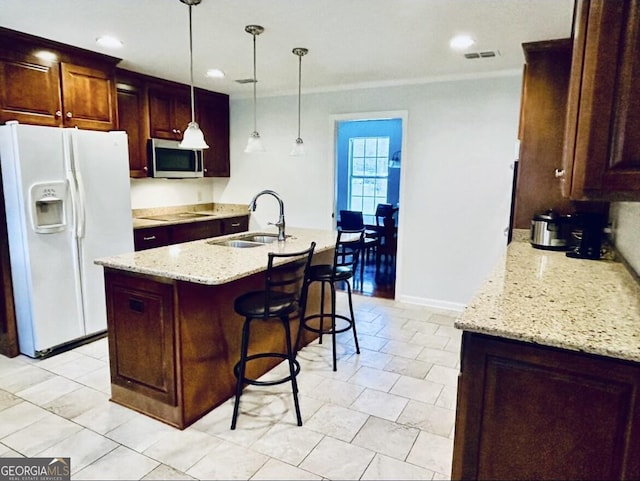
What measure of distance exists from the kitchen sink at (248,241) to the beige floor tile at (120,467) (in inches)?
59.0

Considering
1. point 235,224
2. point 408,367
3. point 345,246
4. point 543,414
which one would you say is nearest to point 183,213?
point 235,224

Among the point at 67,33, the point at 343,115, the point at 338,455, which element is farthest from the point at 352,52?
the point at 338,455

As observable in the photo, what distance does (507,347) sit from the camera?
1379mm

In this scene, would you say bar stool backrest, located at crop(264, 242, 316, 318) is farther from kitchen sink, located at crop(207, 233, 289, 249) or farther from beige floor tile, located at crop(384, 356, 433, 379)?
beige floor tile, located at crop(384, 356, 433, 379)

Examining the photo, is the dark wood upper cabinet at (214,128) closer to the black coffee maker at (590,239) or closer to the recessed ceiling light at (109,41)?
the recessed ceiling light at (109,41)

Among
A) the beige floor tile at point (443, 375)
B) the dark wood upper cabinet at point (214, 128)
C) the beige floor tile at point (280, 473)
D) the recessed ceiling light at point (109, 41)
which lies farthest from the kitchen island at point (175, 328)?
the dark wood upper cabinet at point (214, 128)

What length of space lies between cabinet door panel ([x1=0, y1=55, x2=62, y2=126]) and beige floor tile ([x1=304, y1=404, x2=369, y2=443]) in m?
3.06

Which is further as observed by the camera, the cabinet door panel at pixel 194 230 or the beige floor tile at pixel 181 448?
the cabinet door panel at pixel 194 230

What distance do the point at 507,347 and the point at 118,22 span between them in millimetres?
3060

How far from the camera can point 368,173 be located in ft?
27.8

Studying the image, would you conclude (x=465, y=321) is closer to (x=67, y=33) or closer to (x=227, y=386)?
(x=227, y=386)

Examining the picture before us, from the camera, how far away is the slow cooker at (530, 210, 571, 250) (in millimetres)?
2871

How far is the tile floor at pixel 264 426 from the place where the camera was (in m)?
2.04

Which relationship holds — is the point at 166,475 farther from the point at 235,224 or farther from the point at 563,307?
the point at 235,224
